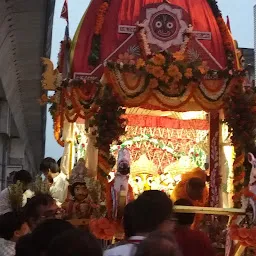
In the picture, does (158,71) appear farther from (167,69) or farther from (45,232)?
(45,232)

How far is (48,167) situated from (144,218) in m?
7.12

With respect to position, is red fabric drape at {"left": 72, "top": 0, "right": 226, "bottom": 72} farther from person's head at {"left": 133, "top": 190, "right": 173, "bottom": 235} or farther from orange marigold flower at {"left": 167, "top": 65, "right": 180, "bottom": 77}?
person's head at {"left": 133, "top": 190, "right": 173, "bottom": 235}

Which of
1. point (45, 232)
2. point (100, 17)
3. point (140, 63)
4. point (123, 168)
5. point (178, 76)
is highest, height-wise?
point (100, 17)

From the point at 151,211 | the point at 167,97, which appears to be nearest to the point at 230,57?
the point at 167,97

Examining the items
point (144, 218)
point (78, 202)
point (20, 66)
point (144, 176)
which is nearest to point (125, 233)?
point (144, 218)

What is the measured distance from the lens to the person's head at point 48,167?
10141 millimetres

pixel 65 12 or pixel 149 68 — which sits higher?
pixel 65 12

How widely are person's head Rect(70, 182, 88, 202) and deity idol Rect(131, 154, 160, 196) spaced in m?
2.40

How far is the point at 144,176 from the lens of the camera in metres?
Answer: 11.7

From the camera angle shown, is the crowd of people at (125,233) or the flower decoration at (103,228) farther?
the flower decoration at (103,228)

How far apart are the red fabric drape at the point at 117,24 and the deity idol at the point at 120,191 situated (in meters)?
2.59

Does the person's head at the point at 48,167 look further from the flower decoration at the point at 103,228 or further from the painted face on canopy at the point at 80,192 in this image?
the flower decoration at the point at 103,228

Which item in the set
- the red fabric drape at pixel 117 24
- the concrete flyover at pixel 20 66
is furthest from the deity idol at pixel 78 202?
the concrete flyover at pixel 20 66

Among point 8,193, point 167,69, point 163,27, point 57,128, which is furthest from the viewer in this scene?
point 57,128
